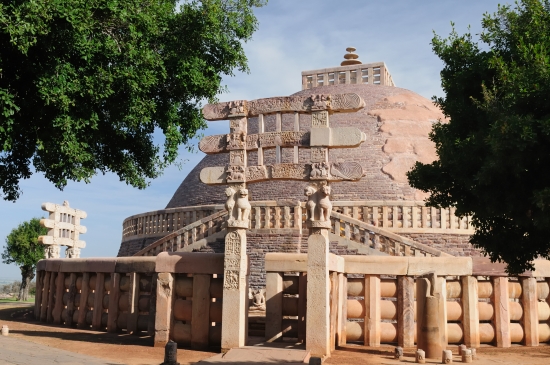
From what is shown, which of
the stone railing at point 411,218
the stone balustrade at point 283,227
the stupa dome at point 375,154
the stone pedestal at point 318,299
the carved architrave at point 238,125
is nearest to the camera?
the stone pedestal at point 318,299

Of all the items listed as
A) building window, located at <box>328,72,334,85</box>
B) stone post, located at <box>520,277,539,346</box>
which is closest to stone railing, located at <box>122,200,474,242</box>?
stone post, located at <box>520,277,539,346</box>

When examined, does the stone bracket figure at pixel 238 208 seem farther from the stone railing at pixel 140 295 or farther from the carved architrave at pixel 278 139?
the carved architrave at pixel 278 139

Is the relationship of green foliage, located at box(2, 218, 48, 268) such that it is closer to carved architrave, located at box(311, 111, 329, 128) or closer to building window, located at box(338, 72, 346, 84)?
building window, located at box(338, 72, 346, 84)

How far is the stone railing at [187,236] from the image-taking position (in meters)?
18.8

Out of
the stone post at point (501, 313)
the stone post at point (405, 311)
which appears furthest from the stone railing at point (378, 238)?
the stone post at point (405, 311)

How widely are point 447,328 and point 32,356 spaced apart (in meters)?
7.22

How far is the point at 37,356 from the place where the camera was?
340 inches

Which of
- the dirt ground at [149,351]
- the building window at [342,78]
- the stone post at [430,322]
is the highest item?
the building window at [342,78]

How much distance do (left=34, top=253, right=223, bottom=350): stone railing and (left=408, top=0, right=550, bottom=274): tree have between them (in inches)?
169

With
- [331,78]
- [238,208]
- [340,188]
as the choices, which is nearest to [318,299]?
[238,208]

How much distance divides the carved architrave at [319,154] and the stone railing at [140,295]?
2.46 metres

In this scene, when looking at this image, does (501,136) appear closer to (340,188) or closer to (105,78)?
(105,78)

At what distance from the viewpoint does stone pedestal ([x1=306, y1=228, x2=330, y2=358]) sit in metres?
9.04

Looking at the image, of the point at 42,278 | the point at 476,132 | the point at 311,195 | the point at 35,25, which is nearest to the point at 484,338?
the point at 311,195
